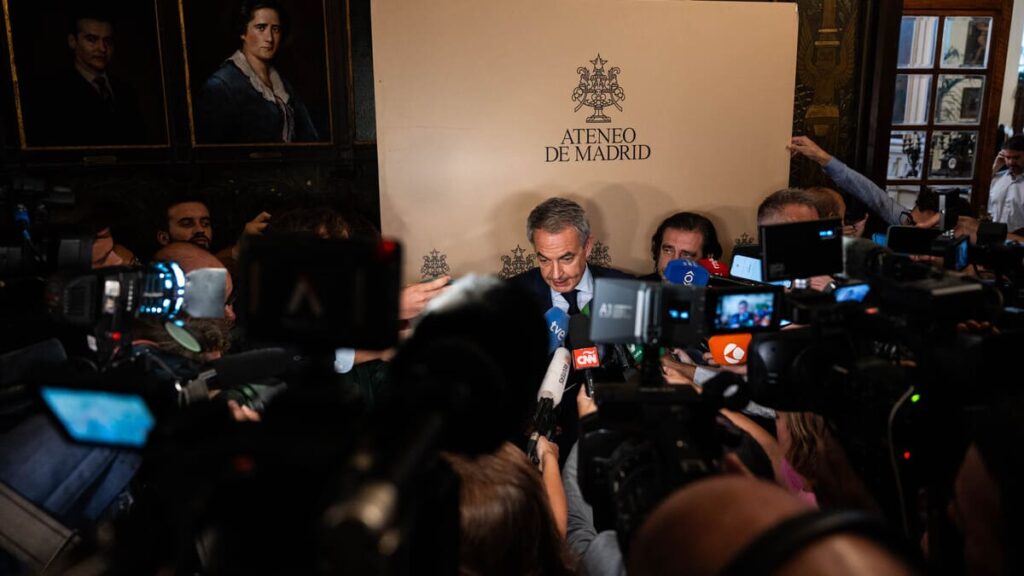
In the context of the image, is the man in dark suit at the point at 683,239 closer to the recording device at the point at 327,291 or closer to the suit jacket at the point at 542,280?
the suit jacket at the point at 542,280

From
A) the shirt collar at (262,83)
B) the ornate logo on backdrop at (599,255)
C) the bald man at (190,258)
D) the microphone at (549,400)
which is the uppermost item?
the shirt collar at (262,83)

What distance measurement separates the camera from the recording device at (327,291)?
65cm

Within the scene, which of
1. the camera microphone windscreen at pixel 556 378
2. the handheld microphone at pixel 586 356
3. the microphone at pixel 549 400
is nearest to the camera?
the handheld microphone at pixel 586 356

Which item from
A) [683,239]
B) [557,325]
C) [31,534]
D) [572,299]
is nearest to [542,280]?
[572,299]

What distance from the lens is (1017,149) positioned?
5484 mm

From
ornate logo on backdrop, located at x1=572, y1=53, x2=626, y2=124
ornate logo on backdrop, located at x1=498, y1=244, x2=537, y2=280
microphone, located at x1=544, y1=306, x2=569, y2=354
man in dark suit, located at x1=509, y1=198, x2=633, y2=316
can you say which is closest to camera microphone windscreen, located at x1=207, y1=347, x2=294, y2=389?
microphone, located at x1=544, y1=306, x2=569, y2=354

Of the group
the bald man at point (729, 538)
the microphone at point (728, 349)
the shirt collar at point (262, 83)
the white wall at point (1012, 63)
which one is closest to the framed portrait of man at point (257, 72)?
the shirt collar at point (262, 83)

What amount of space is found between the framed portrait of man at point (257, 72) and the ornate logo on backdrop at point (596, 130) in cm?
131

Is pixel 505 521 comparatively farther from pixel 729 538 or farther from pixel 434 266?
pixel 434 266

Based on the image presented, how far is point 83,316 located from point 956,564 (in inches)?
63.6

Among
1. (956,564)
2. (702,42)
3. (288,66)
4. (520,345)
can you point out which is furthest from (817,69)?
(520,345)

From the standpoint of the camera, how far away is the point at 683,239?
11.1 ft

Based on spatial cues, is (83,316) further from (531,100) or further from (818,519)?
(531,100)

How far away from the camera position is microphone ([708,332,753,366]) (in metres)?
2.31
